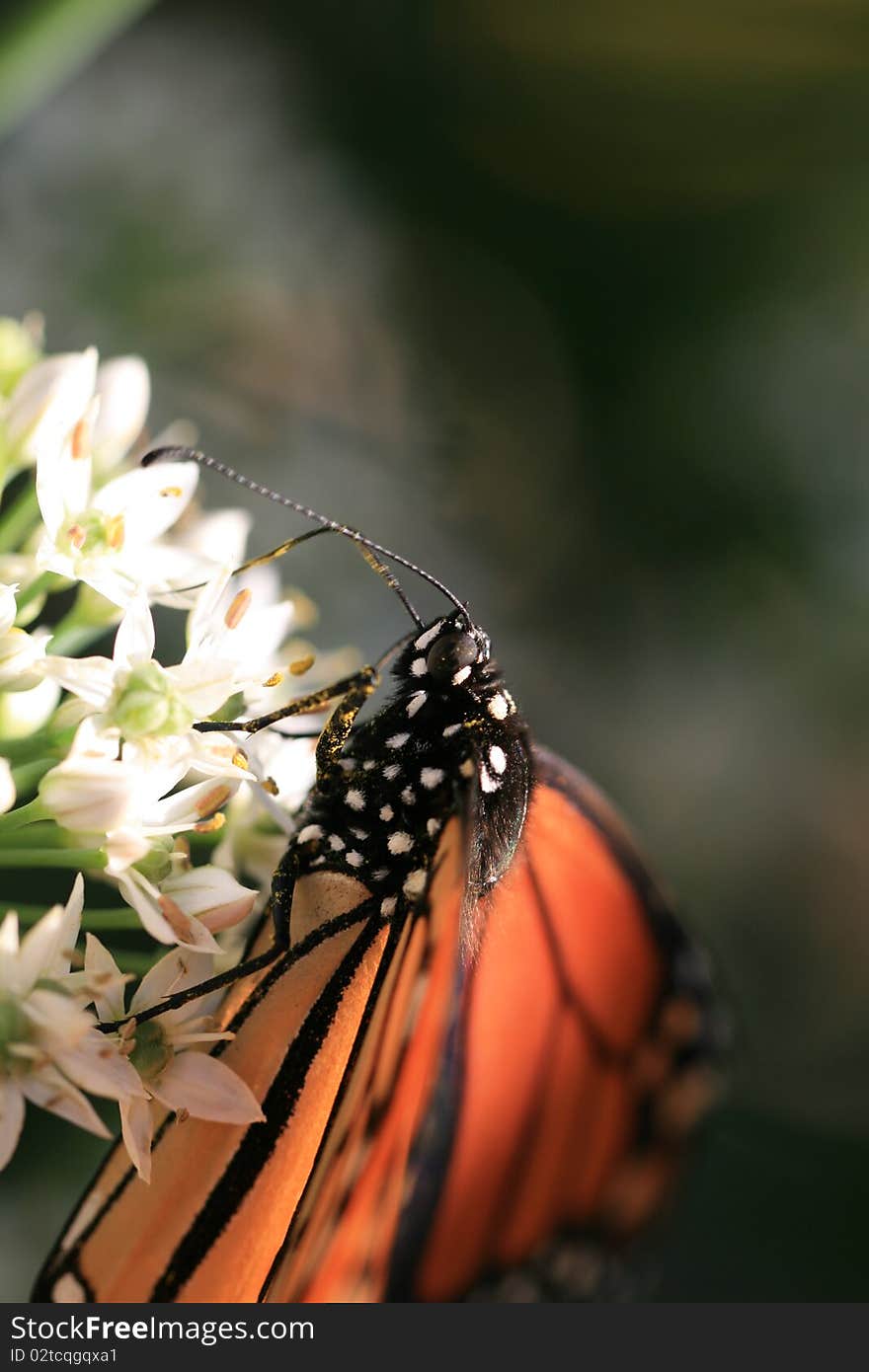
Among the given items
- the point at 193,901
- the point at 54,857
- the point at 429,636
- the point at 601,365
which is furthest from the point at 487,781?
the point at 601,365

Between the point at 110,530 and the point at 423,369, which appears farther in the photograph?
the point at 423,369

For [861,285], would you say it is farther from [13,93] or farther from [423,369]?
[13,93]

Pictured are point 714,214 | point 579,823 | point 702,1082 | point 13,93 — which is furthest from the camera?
point 714,214

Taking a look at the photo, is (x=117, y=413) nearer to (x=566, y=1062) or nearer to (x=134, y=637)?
(x=134, y=637)

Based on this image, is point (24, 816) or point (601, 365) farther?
point (601, 365)

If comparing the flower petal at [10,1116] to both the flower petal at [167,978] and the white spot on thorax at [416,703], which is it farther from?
the white spot on thorax at [416,703]

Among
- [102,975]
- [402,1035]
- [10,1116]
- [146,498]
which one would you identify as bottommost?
[10,1116]

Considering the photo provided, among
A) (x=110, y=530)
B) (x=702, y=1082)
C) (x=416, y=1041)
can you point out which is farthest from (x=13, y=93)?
(x=702, y=1082)

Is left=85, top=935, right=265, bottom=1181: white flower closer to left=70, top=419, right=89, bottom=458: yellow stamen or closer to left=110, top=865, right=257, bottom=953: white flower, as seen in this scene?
left=110, top=865, right=257, bottom=953: white flower
